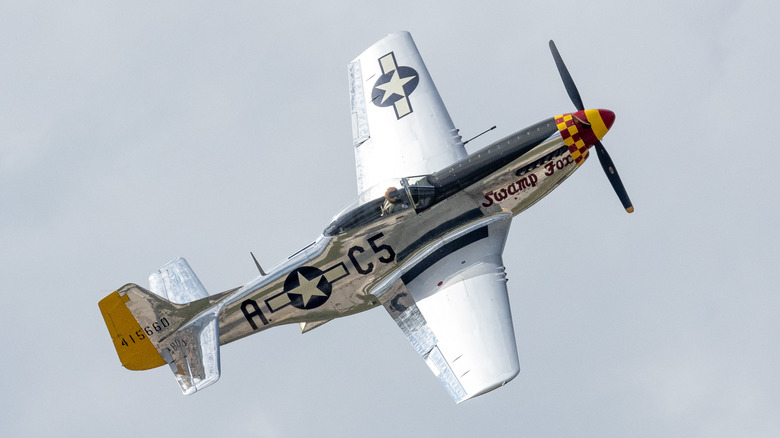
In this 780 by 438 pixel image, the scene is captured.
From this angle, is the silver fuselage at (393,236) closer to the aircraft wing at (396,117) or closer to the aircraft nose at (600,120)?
the aircraft nose at (600,120)

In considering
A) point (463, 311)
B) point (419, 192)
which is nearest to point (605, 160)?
point (419, 192)

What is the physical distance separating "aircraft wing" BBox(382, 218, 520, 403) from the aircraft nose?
7.77 ft

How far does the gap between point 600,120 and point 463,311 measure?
170 inches

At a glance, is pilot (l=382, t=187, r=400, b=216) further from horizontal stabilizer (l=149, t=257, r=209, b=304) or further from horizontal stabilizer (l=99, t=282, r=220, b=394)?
horizontal stabilizer (l=149, t=257, r=209, b=304)

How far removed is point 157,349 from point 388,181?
5.11 m

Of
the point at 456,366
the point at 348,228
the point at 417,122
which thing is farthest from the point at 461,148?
the point at 456,366

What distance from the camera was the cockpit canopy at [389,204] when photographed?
24219 mm

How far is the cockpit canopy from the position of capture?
2422 centimetres

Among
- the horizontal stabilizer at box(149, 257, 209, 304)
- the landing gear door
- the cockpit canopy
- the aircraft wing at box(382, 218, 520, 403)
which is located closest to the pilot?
the cockpit canopy

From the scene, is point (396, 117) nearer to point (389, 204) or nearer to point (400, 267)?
point (389, 204)

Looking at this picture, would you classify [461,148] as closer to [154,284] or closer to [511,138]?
Answer: [511,138]

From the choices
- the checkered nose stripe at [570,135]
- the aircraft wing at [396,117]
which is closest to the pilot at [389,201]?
the aircraft wing at [396,117]

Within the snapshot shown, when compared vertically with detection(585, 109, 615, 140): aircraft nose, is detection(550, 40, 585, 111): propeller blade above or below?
above

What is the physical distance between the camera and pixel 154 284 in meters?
25.2
